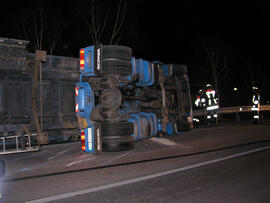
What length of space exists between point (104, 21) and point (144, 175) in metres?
14.4

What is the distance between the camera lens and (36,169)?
17.0 ft

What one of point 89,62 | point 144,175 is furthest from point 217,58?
point 144,175

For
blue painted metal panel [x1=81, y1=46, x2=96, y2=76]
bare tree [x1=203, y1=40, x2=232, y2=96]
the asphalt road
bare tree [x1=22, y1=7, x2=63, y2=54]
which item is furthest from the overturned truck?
bare tree [x1=203, y1=40, x2=232, y2=96]

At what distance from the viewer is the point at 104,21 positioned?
17.3 m

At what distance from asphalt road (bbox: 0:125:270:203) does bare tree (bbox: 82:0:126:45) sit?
11589 millimetres

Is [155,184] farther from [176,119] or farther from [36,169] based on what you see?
[176,119]

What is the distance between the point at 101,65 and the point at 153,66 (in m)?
2.33

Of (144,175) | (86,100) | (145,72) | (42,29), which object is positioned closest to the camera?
(144,175)

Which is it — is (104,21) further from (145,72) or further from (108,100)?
(108,100)

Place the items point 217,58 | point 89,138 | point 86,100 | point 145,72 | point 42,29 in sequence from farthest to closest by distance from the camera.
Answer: point 217,58, point 42,29, point 145,72, point 86,100, point 89,138

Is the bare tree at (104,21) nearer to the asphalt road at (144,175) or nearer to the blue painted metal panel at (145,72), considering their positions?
the blue painted metal panel at (145,72)

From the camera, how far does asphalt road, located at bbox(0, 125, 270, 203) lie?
3.63 m

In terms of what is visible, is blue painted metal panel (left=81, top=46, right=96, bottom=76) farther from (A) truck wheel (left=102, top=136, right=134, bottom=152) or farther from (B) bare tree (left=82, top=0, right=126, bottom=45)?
(B) bare tree (left=82, top=0, right=126, bottom=45)

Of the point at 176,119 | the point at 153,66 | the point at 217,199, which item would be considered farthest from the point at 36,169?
the point at 176,119
